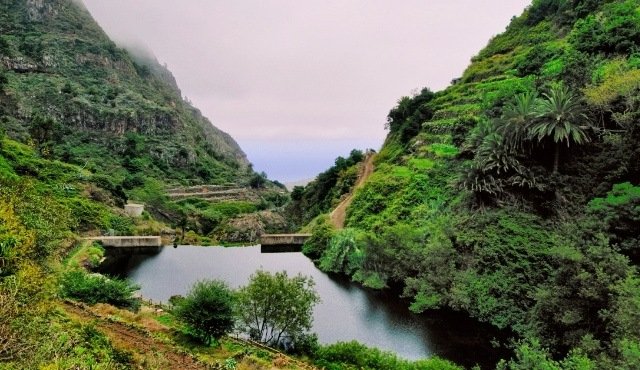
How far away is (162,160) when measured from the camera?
408 feet

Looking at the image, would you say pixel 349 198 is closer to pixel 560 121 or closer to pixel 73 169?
pixel 560 121

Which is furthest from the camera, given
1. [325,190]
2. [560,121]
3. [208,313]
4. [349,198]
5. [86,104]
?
[86,104]

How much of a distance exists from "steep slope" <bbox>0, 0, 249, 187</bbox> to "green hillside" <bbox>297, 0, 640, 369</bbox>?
66.0 m

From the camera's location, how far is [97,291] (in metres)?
33.7

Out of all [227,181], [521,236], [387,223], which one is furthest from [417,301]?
[227,181]

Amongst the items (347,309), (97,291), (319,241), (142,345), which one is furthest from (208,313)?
(319,241)

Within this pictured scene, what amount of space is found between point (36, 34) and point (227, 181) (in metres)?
75.9

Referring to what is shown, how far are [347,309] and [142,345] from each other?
19.2 metres

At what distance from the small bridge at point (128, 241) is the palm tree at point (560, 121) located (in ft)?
176

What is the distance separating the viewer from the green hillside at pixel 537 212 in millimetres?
27234

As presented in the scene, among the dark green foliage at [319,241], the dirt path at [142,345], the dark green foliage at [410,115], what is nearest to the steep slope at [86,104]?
the dark green foliage at [319,241]

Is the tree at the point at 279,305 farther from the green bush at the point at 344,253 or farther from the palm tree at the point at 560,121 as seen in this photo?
the palm tree at the point at 560,121

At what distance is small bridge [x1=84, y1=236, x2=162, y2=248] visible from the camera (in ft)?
209

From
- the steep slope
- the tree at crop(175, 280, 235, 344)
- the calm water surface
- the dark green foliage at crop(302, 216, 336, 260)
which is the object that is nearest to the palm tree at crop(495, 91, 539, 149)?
the calm water surface
